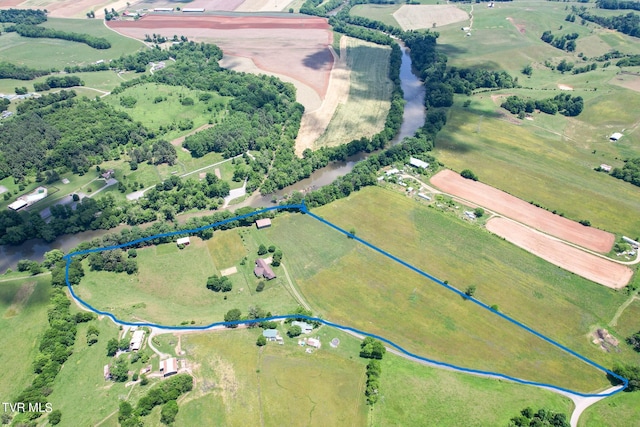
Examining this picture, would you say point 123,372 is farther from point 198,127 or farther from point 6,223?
point 198,127

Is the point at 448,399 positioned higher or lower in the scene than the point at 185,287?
higher

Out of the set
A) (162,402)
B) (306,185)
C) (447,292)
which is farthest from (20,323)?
(447,292)

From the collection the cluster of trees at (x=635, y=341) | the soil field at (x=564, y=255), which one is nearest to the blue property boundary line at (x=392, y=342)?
the cluster of trees at (x=635, y=341)

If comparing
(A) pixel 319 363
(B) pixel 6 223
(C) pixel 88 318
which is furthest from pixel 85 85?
(A) pixel 319 363

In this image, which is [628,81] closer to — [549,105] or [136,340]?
[549,105]

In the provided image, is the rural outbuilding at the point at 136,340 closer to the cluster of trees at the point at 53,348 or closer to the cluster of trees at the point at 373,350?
the cluster of trees at the point at 53,348

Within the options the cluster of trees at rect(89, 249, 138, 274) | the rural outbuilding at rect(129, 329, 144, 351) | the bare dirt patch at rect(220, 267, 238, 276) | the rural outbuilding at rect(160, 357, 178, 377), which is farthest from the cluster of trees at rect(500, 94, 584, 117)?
the rural outbuilding at rect(129, 329, 144, 351)
